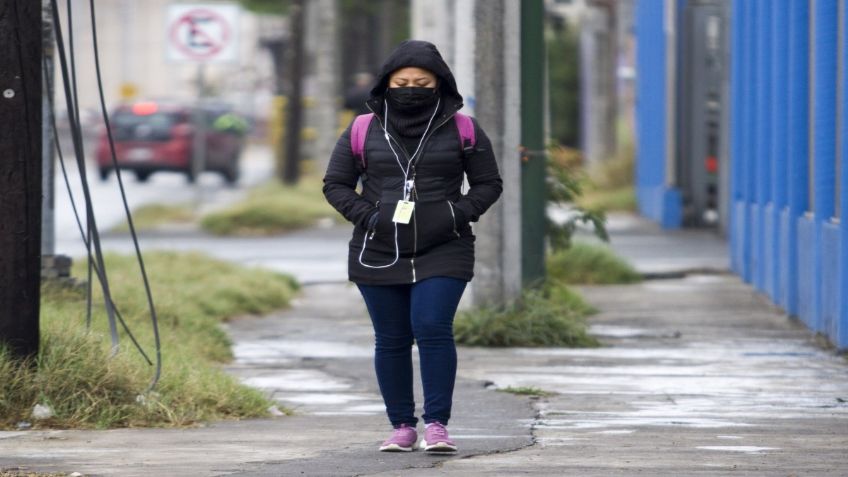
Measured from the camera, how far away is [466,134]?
7.35 m

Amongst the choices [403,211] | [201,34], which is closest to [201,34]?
[201,34]

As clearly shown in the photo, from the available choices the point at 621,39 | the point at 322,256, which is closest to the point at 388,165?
the point at 322,256

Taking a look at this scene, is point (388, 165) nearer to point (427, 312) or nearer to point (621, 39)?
point (427, 312)

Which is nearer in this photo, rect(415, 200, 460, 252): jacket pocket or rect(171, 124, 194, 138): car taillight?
rect(415, 200, 460, 252): jacket pocket

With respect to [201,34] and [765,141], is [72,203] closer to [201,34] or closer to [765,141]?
[765,141]

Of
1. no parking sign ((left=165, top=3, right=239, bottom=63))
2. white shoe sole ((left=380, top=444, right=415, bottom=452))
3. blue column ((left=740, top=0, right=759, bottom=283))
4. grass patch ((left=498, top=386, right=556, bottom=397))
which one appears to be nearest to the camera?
white shoe sole ((left=380, top=444, right=415, bottom=452))

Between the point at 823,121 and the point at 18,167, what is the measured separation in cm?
564

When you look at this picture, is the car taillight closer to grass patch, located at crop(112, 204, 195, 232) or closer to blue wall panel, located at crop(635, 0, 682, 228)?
grass patch, located at crop(112, 204, 195, 232)

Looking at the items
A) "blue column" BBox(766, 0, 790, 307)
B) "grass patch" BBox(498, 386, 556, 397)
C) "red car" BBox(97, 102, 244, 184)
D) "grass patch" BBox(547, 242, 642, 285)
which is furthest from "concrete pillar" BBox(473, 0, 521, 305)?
"red car" BBox(97, 102, 244, 184)

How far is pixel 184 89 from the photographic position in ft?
304

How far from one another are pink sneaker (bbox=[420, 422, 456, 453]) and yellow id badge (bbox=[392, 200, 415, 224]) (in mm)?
772

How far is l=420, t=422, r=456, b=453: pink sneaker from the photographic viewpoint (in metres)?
7.29

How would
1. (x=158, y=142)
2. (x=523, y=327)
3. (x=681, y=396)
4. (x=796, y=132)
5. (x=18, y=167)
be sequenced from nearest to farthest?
(x=18, y=167), (x=681, y=396), (x=523, y=327), (x=796, y=132), (x=158, y=142)

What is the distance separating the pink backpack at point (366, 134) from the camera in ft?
24.1
